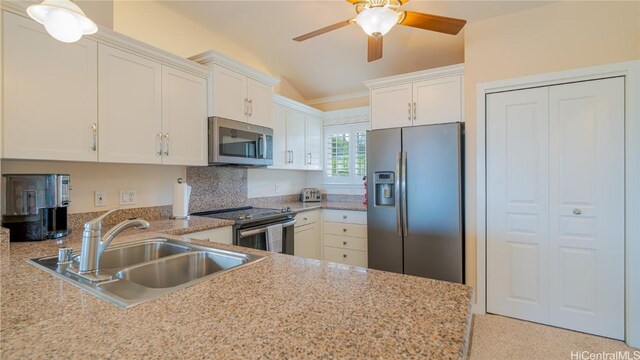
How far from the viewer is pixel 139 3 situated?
236 centimetres

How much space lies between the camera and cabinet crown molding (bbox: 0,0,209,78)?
1.52 meters

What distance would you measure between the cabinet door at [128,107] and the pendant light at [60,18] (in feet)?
2.88

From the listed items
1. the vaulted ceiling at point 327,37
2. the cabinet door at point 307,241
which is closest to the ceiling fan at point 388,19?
the vaulted ceiling at point 327,37

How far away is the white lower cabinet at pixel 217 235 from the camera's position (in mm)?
2115

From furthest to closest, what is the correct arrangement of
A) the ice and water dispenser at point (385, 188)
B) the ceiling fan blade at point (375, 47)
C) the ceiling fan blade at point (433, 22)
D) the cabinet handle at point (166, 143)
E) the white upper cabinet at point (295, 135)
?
1. the white upper cabinet at point (295, 135)
2. the ice and water dispenser at point (385, 188)
3. the cabinet handle at point (166, 143)
4. the ceiling fan blade at point (375, 47)
5. the ceiling fan blade at point (433, 22)

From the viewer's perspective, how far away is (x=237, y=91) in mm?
2713

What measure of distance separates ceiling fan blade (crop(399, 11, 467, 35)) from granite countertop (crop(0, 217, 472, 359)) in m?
1.47

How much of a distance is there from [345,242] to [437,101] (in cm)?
178

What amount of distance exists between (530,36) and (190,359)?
3.04m

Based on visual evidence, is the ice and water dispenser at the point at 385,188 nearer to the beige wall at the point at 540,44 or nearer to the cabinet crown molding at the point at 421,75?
the beige wall at the point at 540,44

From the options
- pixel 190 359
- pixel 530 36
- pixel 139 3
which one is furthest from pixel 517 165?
pixel 139 3

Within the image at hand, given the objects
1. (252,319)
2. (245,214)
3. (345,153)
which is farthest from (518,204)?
(252,319)

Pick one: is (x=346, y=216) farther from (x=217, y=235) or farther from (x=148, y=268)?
(x=148, y=268)

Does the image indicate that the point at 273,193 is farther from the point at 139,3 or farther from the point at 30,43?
the point at 30,43
